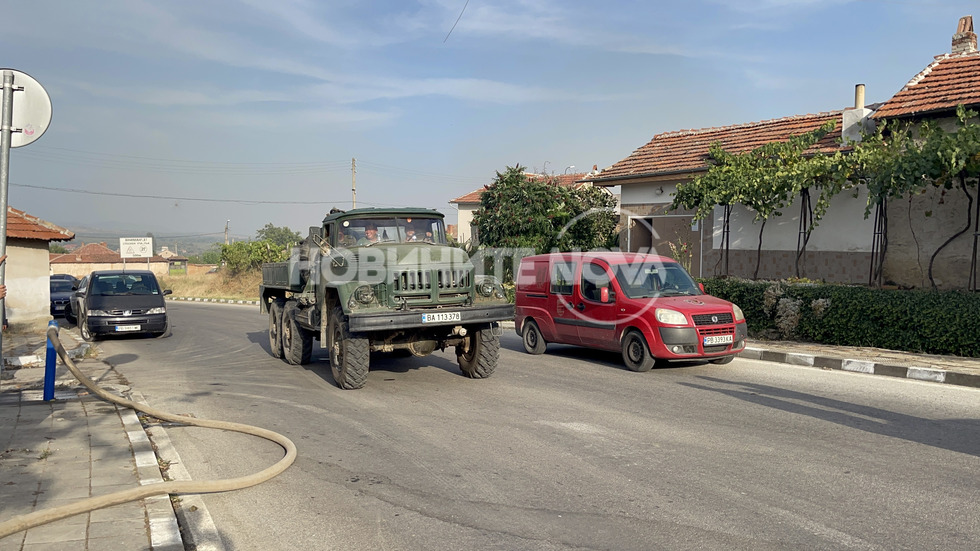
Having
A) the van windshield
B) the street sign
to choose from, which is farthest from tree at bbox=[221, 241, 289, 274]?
the van windshield

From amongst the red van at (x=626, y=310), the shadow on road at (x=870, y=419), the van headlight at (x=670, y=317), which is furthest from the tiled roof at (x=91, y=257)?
the shadow on road at (x=870, y=419)

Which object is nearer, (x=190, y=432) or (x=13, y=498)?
(x=13, y=498)

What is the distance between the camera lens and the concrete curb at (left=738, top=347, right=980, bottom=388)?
9.87 m

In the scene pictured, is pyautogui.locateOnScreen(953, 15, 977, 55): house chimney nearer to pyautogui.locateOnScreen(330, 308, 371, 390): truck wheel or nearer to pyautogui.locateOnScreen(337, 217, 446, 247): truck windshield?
pyautogui.locateOnScreen(337, 217, 446, 247): truck windshield

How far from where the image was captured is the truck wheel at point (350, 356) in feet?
30.2

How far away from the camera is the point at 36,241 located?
18266 millimetres

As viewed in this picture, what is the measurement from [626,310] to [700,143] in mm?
12398

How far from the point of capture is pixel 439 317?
9.12 m

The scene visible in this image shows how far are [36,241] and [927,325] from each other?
62.8 feet

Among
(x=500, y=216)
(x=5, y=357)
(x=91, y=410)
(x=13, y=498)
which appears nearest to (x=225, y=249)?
(x=500, y=216)

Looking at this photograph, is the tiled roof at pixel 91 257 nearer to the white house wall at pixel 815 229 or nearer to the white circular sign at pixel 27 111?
the white house wall at pixel 815 229

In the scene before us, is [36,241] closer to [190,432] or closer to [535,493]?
[190,432]

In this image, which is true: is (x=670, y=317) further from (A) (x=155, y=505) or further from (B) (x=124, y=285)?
(B) (x=124, y=285)

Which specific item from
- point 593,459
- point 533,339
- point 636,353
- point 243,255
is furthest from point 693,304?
point 243,255
